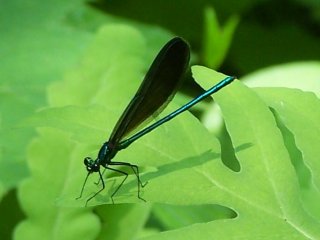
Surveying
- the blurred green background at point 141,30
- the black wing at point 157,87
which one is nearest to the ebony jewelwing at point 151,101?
the black wing at point 157,87

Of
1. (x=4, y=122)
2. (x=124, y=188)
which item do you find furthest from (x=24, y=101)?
(x=124, y=188)

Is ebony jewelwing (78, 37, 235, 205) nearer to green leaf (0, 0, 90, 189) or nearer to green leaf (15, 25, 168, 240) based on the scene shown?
green leaf (15, 25, 168, 240)

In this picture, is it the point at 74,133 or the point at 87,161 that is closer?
the point at 74,133

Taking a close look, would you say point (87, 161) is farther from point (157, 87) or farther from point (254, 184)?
point (254, 184)

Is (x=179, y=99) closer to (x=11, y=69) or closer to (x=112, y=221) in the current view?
(x=112, y=221)

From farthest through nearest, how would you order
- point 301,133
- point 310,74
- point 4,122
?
1. point 310,74
2. point 4,122
3. point 301,133


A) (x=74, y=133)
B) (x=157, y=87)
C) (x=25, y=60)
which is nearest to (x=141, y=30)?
(x=25, y=60)
